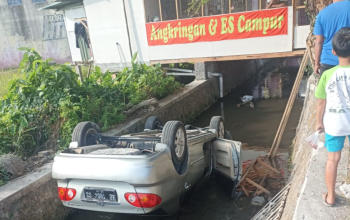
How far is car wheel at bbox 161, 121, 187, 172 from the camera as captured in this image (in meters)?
3.96

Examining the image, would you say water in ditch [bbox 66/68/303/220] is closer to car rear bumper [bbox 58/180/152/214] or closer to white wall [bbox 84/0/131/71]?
car rear bumper [bbox 58/180/152/214]

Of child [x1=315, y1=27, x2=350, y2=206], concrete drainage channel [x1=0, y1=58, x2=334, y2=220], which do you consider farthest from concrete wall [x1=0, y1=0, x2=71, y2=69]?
child [x1=315, y1=27, x2=350, y2=206]

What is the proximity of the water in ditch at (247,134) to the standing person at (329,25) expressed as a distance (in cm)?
277

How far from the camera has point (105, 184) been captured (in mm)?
3611

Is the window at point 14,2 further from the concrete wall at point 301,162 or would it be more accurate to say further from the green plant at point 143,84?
the concrete wall at point 301,162

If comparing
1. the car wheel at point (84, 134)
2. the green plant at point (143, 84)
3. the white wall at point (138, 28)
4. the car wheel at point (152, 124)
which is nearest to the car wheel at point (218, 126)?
the car wheel at point (152, 124)

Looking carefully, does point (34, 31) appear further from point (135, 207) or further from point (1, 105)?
point (135, 207)

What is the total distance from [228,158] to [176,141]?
1485mm

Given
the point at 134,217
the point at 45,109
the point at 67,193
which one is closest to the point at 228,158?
the point at 134,217

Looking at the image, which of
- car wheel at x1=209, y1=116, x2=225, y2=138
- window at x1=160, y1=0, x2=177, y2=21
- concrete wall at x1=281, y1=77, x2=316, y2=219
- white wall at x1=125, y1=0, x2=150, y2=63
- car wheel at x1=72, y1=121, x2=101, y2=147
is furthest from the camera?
window at x1=160, y1=0, x2=177, y2=21

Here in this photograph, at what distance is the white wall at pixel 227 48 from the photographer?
33.7 feet

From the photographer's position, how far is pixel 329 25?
376 cm

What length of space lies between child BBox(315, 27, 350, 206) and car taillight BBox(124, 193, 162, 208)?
188cm

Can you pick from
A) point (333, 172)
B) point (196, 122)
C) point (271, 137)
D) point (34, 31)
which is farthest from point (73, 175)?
point (34, 31)
